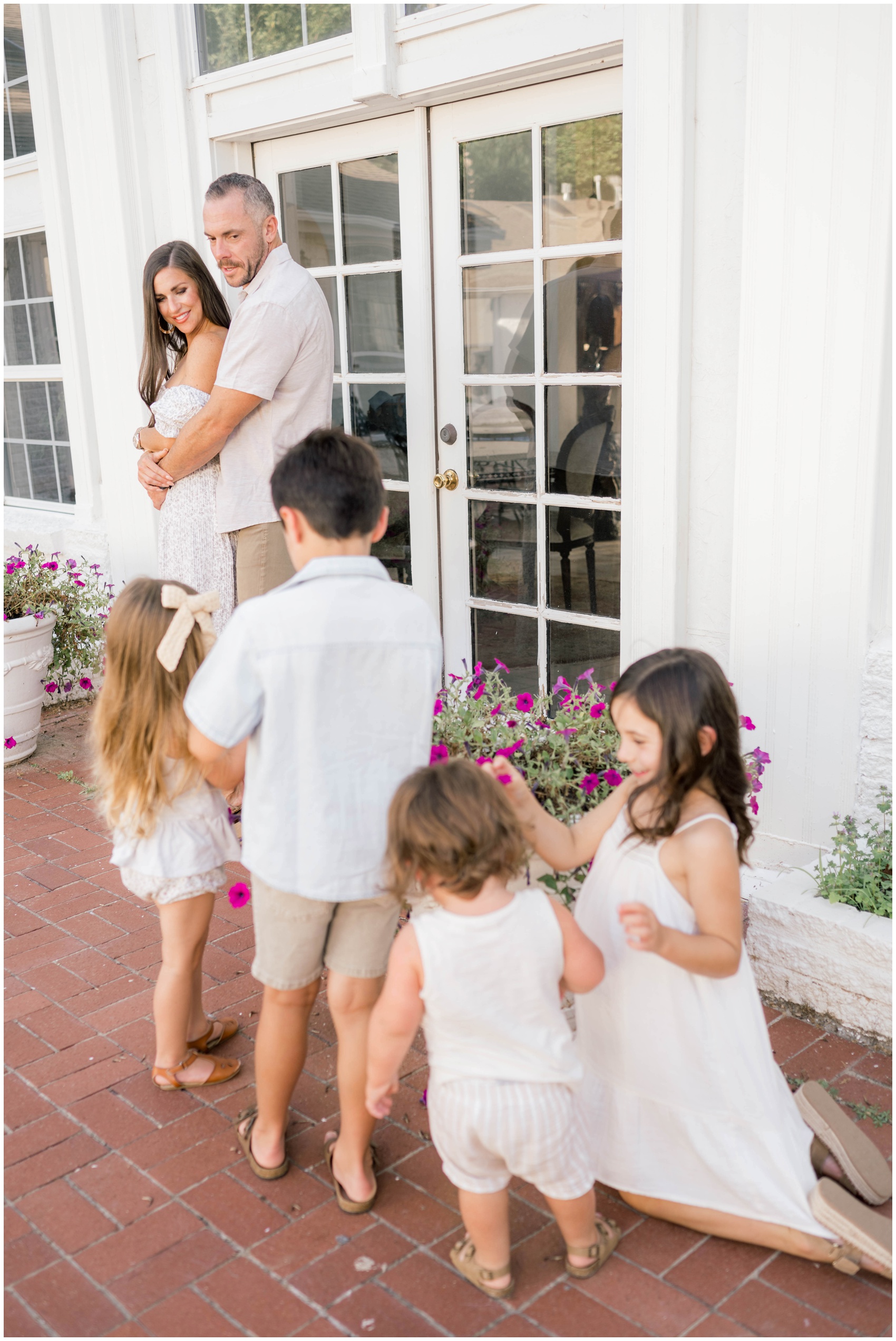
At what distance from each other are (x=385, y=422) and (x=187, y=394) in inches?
45.5

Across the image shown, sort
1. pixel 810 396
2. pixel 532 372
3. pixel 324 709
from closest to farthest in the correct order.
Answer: pixel 324 709, pixel 810 396, pixel 532 372

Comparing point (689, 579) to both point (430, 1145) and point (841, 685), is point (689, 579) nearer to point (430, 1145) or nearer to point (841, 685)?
point (841, 685)

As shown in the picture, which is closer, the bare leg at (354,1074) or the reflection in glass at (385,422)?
the bare leg at (354,1074)

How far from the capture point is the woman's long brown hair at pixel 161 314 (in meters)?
3.65

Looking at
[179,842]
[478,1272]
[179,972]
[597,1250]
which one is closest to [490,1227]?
[478,1272]

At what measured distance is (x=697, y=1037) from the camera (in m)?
2.13

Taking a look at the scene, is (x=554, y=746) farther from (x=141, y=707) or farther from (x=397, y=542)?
(x=397, y=542)

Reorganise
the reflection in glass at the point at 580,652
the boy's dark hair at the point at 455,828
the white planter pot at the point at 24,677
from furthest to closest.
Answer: the white planter pot at the point at 24,677 < the reflection in glass at the point at 580,652 < the boy's dark hair at the point at 455,828

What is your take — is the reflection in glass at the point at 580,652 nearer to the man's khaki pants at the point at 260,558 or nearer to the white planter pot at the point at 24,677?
the man's khaki pants at the point at 260,558

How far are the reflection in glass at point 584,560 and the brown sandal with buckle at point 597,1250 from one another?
235 cm

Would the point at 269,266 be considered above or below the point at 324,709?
above

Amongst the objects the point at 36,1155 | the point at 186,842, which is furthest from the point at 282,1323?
the point at 186,842

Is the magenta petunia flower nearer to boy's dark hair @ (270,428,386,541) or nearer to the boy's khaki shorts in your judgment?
the boy's khaki shorts

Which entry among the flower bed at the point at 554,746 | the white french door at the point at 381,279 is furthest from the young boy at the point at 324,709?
the white french door at the point at 381,279
